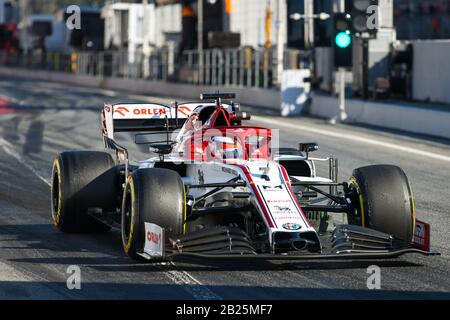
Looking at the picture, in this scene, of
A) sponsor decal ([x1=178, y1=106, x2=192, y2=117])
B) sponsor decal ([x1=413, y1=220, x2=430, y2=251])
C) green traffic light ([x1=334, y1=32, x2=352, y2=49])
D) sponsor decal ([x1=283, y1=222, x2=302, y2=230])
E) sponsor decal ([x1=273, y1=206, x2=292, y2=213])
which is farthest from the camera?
green traffic light ([x1=334, y1=32, x2=352, y2=49])

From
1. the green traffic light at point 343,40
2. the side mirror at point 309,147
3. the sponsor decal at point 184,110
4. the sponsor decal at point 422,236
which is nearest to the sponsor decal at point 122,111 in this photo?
the sponsor decal at point 184,110

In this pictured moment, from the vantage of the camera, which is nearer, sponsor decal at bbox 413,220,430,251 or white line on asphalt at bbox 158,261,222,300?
white line on asphalt at bbox 158,261,222,300

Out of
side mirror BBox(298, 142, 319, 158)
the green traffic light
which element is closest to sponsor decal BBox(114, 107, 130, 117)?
side mirror BBox(298, 142, 319, 158)

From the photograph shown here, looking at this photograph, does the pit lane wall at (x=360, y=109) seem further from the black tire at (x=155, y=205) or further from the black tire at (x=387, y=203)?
the black tire at (x=155, y=205)

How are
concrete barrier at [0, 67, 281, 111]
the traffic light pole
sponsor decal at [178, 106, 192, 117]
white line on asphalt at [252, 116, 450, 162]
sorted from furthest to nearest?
concrete barrier at [0, 67, 281, 111] → the traffic light pole → white line on asphalt at [252, 116, 450, 162] → sponsor decal at [178, 106, 192, 117]

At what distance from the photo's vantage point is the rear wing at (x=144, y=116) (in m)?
13.6

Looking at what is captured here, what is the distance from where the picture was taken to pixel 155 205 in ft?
32.2

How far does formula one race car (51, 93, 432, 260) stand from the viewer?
31.4ft

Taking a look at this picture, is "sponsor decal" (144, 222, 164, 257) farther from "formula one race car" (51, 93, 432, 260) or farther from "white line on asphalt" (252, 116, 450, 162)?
"white line on asphalt" (252, 116, 450, 162)

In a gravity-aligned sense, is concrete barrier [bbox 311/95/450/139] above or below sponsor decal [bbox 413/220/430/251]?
above

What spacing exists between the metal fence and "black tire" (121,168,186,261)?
29.1 meters

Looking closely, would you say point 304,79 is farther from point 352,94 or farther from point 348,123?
point 348,123

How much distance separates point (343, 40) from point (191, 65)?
20012 mm

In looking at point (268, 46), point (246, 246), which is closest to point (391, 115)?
point (268, 46)
